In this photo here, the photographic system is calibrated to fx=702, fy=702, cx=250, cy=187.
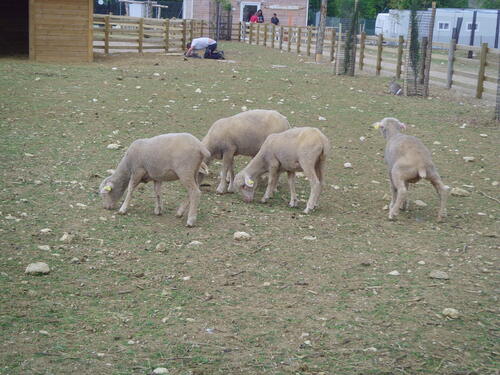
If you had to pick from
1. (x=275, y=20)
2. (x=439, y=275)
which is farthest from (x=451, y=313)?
(x=275, y=20)

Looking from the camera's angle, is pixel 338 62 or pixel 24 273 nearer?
pixel 24 273

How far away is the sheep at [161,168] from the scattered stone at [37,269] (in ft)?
6.57

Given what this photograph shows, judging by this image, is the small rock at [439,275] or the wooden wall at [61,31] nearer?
the small rock at [439,275]

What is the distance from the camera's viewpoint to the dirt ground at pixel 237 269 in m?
5.23

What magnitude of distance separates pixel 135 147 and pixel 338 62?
51.7 ft

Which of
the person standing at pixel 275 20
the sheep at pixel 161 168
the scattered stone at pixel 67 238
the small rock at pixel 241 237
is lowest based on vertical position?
the small rock at pixel 241 237

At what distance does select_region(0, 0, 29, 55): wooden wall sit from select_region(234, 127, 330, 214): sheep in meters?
18.7

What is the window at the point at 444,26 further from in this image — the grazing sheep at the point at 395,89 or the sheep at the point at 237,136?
the sheep at the point at 237,136

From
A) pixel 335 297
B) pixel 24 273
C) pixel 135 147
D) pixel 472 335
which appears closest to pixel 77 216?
pixel 135 147

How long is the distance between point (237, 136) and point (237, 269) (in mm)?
3489

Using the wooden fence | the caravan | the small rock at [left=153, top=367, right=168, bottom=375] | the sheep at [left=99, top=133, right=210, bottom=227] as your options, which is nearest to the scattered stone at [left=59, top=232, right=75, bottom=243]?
the sheep at [left=99, top=133, right=210, bottom=227]

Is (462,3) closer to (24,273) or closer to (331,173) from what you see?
(331,173)

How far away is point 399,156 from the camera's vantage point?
8977mm

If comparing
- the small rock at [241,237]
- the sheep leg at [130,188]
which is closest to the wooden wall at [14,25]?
the sheep leg at [130,188]
